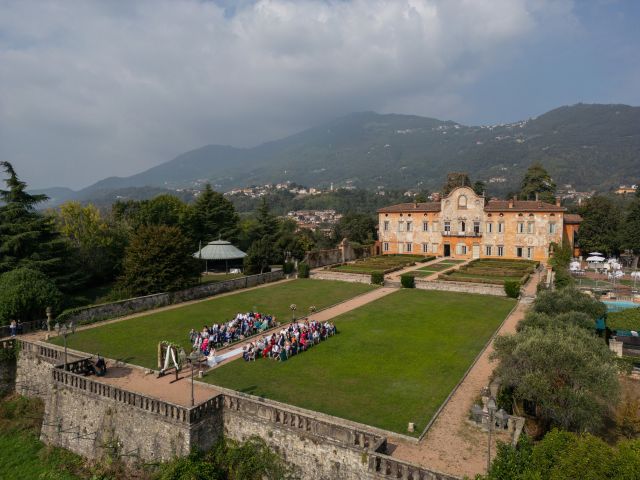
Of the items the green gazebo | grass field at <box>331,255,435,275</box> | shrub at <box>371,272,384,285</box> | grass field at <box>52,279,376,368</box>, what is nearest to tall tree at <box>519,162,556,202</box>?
grass field at <box>331,255,435,275</box>

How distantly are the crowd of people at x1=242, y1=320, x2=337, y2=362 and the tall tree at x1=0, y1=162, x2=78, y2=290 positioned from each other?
58.9ft

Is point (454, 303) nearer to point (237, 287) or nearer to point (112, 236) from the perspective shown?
point (237, 287)

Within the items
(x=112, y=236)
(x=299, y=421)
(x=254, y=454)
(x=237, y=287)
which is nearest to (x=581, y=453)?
(x=299, y=421)

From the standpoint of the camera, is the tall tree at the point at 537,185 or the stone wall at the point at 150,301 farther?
the tall tree at the point at 537,185

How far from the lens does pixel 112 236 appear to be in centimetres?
4119

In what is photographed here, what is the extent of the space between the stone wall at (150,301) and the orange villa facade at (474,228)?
25.0 meters

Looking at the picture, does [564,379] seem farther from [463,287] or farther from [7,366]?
[7,366]

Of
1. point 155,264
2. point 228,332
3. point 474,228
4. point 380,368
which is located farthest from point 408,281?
point 474,228

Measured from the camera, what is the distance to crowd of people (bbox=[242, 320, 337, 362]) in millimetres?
19562

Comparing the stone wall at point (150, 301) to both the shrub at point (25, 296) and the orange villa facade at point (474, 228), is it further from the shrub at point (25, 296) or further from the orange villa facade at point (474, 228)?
the orange villa facade at point (474, 228)

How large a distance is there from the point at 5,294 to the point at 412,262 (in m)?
37.8

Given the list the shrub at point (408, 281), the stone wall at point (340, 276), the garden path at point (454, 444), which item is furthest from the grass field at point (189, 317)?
the garden path at point (454, 444)

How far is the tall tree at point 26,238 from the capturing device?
29.4 m

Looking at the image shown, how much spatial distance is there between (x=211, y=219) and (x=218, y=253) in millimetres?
9105
